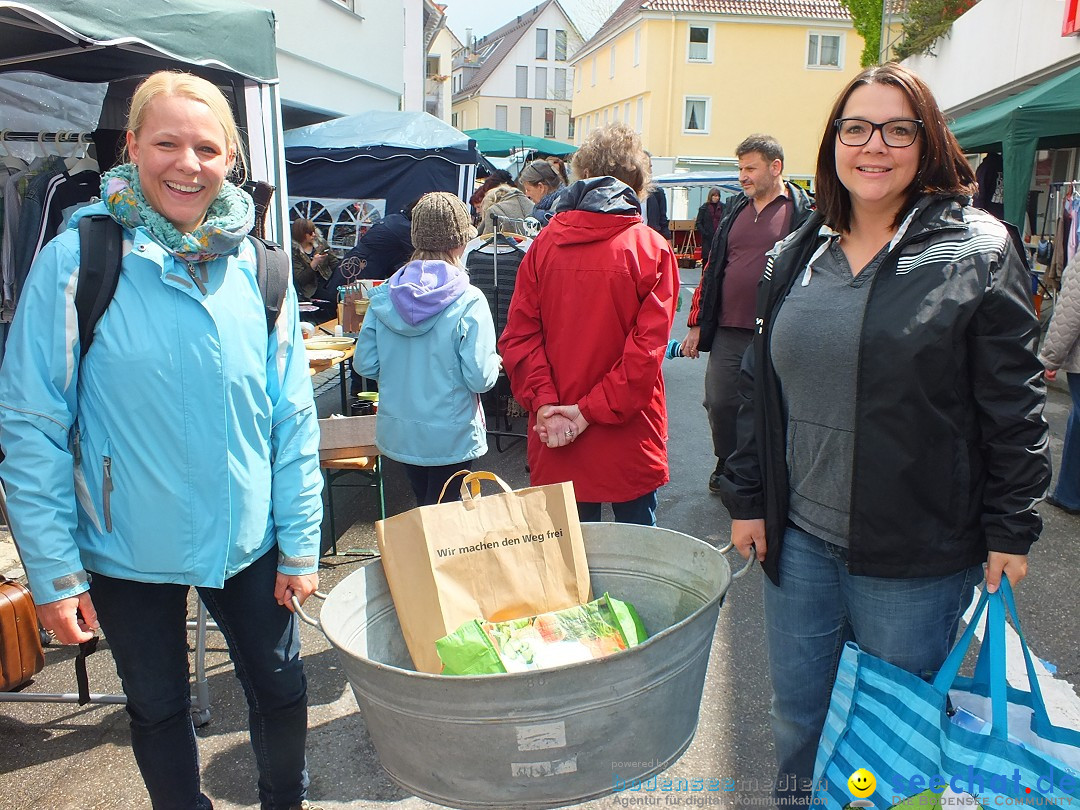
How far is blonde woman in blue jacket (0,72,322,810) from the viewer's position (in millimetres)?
1810

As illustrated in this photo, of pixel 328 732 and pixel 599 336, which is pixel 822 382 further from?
pixel 328 732

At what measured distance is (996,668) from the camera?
1.55m

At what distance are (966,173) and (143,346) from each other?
1.80 m

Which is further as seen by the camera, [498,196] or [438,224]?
[498,196]

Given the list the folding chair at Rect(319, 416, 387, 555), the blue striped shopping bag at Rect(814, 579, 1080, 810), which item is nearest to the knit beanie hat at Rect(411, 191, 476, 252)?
the folding chair at Rect(319, 416, 387, 555)

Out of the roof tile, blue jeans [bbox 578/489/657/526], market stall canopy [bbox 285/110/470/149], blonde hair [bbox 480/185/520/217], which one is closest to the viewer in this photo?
blue jeans [bbox 578/489/657/526]

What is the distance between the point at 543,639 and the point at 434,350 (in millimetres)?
2003

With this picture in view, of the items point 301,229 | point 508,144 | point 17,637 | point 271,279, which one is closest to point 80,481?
point 271,279

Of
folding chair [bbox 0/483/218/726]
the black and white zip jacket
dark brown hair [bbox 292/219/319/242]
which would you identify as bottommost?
folding chair [bbox 0/483/218/726]

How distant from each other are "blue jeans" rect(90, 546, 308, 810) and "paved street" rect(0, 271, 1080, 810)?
493 mm

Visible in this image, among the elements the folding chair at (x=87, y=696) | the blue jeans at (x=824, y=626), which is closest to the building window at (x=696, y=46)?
the folding chair at (x=87, y=696)

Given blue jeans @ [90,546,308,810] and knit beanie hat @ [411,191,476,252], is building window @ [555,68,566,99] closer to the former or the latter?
knit beanie hat @ [411,191,476,252]

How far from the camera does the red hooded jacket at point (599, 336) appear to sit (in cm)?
293

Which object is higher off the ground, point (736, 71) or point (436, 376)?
point (736, 71)
